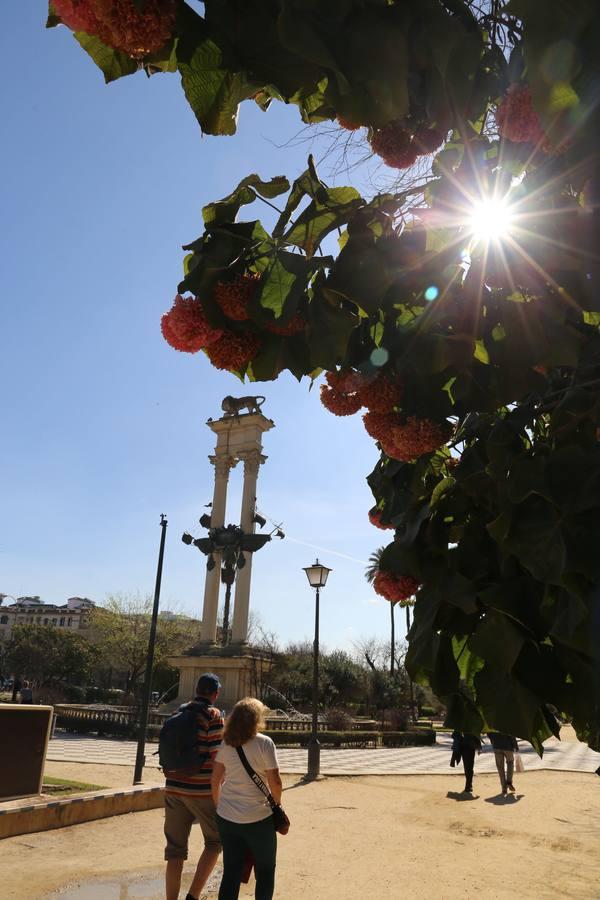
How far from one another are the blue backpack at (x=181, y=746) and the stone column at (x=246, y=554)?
2230 cm

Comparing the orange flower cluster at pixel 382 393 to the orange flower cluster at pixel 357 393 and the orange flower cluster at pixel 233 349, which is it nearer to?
the orange flower cluster at pixel 357 393

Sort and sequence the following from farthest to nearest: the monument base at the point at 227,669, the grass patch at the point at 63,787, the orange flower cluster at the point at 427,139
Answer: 1. the monument base at the point at 227,669
2. the grass patch at the point at 63,787
3. the orange flower cluster at the point at 427,139

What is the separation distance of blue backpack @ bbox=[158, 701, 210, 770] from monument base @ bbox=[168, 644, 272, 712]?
2063cm

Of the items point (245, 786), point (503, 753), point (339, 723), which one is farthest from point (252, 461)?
point (245, 786)

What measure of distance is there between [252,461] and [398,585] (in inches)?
1065

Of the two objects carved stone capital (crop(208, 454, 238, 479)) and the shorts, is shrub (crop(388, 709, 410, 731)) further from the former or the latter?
the shorts

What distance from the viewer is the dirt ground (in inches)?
221

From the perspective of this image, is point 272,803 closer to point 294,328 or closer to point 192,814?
point 192,814

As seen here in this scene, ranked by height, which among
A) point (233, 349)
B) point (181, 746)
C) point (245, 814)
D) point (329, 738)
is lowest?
point (329, 738)

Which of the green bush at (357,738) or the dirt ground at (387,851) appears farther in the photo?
the green bush at (357,738)

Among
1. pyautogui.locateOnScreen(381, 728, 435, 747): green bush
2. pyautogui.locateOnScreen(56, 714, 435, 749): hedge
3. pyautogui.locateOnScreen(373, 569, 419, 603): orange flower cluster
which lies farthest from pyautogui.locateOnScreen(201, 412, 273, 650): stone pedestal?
pyautogui.locateOnScreen(373, 569, 419, 603): orange flower cluster

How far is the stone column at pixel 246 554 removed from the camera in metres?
27.2

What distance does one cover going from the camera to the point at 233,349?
2.04m

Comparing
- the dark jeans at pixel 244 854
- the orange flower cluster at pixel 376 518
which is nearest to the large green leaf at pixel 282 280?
the orange flower cluster at pixel 376 518
